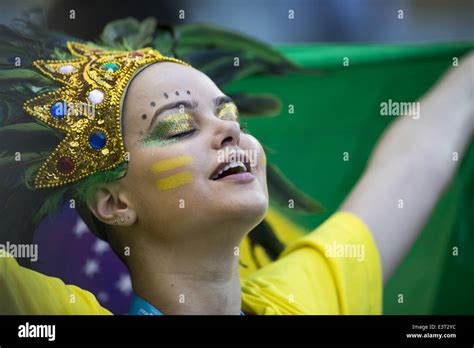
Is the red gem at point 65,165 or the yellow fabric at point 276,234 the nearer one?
the red gem at point 65,165

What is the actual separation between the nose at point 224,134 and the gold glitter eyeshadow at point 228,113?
0.03 meters

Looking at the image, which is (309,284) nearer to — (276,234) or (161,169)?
(276,234)

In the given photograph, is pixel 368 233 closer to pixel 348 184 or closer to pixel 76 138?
pixel 348 184

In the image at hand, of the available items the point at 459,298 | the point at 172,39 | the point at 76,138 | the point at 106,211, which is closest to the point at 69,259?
the point at 106,211

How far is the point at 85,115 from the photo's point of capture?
2.38 metres

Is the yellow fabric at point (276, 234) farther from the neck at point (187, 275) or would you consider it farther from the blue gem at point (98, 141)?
the blue gem at point (98, 141)

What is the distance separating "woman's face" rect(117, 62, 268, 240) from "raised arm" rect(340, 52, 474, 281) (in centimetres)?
51

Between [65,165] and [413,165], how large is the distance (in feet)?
3.84

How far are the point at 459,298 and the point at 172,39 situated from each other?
1.36 meters

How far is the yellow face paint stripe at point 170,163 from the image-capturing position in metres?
2.38

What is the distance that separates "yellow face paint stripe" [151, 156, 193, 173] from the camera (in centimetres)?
238

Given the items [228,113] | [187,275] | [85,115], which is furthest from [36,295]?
[228,113]

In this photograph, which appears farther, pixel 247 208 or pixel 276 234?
pixel 276 234

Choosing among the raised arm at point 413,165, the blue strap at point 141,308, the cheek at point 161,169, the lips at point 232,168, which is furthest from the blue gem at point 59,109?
the raised arm at point 413,165
